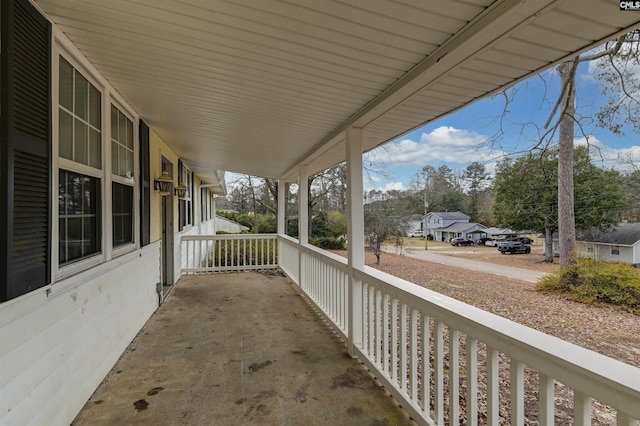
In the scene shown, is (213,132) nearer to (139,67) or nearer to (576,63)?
(139,67)

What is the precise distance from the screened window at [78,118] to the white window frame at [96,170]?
0.14 ft

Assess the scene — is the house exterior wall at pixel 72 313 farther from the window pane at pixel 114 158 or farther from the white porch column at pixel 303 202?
the white porch column at pixel 303 202

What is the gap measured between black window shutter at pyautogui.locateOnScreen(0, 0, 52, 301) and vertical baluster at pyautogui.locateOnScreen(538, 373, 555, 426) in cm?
235

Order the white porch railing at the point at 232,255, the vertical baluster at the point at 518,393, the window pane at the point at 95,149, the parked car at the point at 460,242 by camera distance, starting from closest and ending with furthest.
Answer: the vertical baluster at the point at 518,393 → the window pane at the point at 95,149 → the parked car at the point at 460,242 → the white porch railing at the point at 232,255

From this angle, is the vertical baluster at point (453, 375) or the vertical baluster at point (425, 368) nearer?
the vertical baluster at point (453, 375)

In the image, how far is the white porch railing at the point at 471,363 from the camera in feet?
3.48

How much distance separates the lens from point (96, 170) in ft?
8.21

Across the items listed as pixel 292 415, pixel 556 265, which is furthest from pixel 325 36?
pixel 292 415

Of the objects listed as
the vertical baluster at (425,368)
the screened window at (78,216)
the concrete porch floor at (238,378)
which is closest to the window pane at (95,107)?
the screened window at (78,216)

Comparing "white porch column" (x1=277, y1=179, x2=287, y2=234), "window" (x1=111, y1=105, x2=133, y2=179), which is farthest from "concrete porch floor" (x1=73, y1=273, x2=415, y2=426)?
"white porch column" (x1=277, y1=179, x2=287, y2=234)

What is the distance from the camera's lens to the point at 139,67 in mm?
2344

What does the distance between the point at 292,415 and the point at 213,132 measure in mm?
3339

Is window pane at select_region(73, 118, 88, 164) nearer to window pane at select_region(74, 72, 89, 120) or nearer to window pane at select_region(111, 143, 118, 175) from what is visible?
window pane at select_region(74, 72, 89, 120)

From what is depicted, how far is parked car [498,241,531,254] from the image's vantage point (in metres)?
2.06
